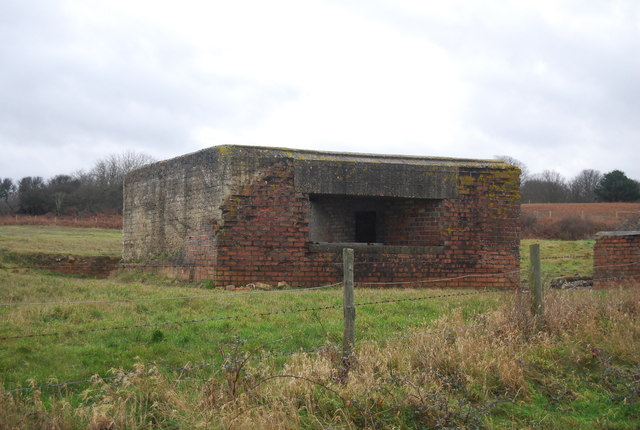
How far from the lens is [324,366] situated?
5.20 metres

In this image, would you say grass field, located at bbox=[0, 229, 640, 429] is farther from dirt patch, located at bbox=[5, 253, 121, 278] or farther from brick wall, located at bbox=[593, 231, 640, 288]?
dirt patch, located at bbox=[5, 253, 121, 278]

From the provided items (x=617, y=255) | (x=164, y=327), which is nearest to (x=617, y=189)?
(x=617, y=255)

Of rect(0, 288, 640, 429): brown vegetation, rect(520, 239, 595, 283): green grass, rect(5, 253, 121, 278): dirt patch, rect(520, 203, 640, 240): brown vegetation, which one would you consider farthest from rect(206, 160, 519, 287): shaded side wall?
rect(520, 203, 640, 240): brown vegetation

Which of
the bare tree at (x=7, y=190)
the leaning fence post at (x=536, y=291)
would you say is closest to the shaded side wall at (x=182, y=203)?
the leaning fence post at (x=536, y=291)

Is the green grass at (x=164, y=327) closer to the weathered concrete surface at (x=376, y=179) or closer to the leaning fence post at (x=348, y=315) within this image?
the leaning fence post at (x=348, y=315)

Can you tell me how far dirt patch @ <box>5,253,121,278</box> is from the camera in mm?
14625

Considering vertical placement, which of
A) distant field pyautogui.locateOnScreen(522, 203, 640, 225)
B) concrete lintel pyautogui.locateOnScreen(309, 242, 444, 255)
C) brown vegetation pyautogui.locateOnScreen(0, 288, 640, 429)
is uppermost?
distant field pyautogui.locateOnScreen(522, 203, 640, 225)

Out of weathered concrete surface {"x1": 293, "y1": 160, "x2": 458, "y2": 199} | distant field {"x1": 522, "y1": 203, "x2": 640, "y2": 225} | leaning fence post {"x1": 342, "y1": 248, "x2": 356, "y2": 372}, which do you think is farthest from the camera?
distant field {"x1": 522, "y1": 203, "x2": 640, "y2": 225}

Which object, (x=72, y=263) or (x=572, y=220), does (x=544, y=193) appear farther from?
(x=72, y=263)

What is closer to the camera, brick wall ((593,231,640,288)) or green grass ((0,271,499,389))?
green grass ((0,271,499,389))

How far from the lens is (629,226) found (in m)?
19.2

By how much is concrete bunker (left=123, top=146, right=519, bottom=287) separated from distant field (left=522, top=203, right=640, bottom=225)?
87.2ft

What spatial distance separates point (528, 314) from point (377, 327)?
1.74 meters

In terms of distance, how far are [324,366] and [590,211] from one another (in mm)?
39733
